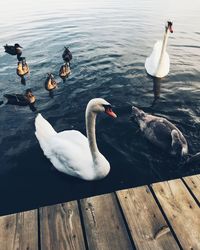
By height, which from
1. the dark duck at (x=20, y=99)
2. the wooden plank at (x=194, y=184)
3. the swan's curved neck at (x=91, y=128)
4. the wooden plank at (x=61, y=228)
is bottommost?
the dark duck at (x=20, y=99)

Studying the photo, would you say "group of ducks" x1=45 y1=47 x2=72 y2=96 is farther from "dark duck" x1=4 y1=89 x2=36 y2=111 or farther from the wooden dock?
the wooden dock

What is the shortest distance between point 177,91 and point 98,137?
4.40m

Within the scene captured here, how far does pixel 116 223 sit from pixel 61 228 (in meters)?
0.87

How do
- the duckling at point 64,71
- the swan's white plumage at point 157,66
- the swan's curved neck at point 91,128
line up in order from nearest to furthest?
the swan's curved neck at point 91,128, the duckling at point 64,71, the swan's white plumage at point 157,66

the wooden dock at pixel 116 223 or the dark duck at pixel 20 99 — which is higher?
the wooden dock at pixel 116 223

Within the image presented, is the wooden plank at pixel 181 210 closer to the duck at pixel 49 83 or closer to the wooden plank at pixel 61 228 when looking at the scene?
the wooden plank at pixel 61 228

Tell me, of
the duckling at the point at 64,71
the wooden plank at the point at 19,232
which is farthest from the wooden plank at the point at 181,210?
the duckling at the point at 64,71

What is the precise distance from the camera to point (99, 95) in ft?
35.6

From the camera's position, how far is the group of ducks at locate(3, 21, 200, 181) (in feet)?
19.3

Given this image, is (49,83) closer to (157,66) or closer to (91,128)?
(157,66)

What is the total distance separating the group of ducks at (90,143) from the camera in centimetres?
590

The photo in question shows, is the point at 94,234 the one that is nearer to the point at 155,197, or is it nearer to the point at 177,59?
the point at 155,197

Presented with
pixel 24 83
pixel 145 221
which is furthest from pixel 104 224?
pixel 24 83

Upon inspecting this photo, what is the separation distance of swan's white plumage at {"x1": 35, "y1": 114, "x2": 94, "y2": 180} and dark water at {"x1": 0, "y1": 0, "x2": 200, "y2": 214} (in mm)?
351
